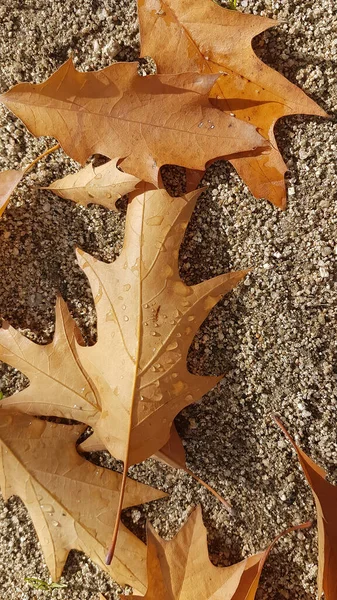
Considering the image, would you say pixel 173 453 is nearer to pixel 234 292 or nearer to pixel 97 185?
pixel 234 292

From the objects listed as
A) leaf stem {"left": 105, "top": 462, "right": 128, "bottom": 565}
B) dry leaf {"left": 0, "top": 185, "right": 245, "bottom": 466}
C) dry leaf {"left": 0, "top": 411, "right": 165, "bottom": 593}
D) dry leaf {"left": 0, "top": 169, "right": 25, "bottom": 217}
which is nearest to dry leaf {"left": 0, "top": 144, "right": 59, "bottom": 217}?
dry leaf {"left": 0, "top": 169, "right": 25, "bottom": 217}

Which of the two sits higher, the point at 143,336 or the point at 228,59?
the point at 228,59

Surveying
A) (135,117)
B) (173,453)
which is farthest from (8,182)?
(173,453)

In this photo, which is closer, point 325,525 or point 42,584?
point 325,525

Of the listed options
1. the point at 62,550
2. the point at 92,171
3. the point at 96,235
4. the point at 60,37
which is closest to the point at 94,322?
the point at 96,235

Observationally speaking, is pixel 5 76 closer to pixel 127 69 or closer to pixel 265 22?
pixel 127 69

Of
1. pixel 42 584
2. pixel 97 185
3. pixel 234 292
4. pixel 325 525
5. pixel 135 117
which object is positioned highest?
pixel 135 117

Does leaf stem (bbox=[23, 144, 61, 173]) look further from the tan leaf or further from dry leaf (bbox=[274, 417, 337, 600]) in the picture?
dry leaf (bbox=[274, 417, 337, 600])

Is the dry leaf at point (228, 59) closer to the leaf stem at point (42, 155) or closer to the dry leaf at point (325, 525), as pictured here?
the leaf stem at point (42, 155)
